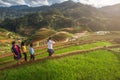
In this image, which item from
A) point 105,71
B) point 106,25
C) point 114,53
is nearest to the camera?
point 105,71

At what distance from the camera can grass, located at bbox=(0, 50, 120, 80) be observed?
1937 cm

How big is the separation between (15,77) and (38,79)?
87.6 inches

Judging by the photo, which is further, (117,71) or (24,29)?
(24,29)

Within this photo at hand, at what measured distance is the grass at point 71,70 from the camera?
63.6 ft

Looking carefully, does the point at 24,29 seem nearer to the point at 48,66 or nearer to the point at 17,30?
the point at 17,30

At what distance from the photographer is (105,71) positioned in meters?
22.8

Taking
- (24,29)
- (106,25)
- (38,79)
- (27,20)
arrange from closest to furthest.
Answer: (38,79) → (106,25) → (24,29) → (27,20)

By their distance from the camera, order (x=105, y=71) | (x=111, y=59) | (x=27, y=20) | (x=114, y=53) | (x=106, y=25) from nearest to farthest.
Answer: (x=105, y=71), (x=111, y=59), (x=114, y=53), (x=106, y=25), (x=27, y=20)

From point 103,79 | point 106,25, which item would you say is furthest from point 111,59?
point 106,25

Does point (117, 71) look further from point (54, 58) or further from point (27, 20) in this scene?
point (27, 20)

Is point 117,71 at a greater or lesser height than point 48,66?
lesser

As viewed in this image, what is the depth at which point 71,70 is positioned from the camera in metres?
21.4

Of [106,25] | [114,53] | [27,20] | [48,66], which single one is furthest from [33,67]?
[27,20]

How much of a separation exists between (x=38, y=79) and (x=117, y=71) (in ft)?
32.5
